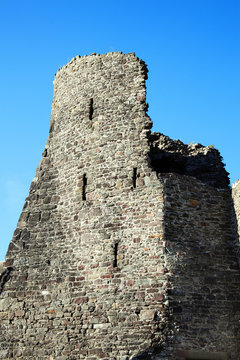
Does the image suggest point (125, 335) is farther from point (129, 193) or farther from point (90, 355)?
point (129, 193)

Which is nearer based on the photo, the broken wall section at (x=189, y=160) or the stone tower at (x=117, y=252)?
the stone tower at (x=117, y=252)

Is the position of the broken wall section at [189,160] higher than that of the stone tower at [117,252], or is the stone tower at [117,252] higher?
the broken wall section at [189,160]

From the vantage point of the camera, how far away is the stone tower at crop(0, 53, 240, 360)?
9039 mm

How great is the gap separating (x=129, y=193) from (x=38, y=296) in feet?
10.3

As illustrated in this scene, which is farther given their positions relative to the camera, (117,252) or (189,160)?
(189,160)

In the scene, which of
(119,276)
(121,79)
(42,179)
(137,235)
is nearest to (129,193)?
(137,235)

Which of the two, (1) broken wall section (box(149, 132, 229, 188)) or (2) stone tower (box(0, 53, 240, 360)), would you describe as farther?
(1) broken wall section (box(149, 132, 229, 188))

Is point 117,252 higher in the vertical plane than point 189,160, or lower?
lower

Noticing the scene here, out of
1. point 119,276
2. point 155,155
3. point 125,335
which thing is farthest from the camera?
point 155,155

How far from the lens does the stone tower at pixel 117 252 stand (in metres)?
9.04

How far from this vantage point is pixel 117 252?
32.2 ft

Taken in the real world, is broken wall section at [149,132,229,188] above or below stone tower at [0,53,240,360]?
above

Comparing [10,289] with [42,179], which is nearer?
[10,289]

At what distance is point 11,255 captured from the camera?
35.5 feet
